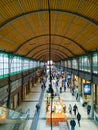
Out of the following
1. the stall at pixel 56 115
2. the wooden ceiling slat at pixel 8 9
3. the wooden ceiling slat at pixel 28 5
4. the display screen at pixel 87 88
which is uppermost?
the wooden ceiling slat at pixel 28 5

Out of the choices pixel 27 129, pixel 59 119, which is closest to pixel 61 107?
pixel 59 119

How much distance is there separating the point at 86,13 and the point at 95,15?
667 mm

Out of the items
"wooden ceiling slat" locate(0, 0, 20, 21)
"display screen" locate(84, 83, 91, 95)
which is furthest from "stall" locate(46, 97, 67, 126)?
"wooden ceiling slat" locate(0, 0, 20, 21)

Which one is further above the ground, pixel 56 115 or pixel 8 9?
pixel 8 9

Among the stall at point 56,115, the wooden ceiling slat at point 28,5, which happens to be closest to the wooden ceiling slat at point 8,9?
the wooden ceiling slat at point 28,5

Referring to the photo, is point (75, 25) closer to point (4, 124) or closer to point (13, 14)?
point (13, 14)

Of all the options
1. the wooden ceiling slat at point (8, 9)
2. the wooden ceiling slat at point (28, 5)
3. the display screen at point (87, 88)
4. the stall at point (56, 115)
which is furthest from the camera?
the display screen at point (87, 88)

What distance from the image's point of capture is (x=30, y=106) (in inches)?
1201

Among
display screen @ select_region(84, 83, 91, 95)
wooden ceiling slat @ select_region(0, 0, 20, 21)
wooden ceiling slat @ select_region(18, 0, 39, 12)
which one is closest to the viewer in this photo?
wooden ceiling slat @ select_region(0, 0, 20, 21)

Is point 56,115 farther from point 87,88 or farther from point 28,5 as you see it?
point 28,5

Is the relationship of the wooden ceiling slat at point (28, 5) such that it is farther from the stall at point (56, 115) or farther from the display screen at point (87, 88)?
the display screen at point (87, 88)

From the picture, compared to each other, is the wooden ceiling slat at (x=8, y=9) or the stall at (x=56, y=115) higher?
the wooden ceiling slat at (x=8, y=9)

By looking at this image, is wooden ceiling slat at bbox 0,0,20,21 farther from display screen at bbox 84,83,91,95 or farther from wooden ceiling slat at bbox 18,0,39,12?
display screen at bbox 84,83,91,95

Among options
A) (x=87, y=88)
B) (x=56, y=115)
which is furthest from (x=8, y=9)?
(x=87, y=88)
